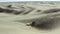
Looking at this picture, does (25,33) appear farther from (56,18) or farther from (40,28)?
(56,18)

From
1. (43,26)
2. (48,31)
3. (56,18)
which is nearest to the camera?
(48,31)

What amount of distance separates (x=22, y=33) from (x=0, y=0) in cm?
240

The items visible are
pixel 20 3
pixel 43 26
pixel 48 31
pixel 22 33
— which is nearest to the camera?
pixel 22 33

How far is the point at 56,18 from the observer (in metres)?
1.83

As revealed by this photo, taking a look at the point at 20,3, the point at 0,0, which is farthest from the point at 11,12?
the point at 0,0

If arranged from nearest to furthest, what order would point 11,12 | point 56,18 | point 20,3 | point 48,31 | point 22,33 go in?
point 22,33
point 48,31
point 56,18
point 11,12
point 20,3

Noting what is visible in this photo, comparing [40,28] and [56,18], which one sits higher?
[56,18]

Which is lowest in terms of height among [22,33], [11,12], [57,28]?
[22,33]

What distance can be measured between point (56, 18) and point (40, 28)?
29 centimetres

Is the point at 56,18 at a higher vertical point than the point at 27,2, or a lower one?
lower

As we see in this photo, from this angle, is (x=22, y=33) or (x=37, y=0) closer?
(x=22, y=33)

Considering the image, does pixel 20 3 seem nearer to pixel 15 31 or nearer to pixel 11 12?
pixel 11 12

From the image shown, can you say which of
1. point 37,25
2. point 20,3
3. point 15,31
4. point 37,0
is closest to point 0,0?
point 20,3

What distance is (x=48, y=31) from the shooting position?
62.4 inches
